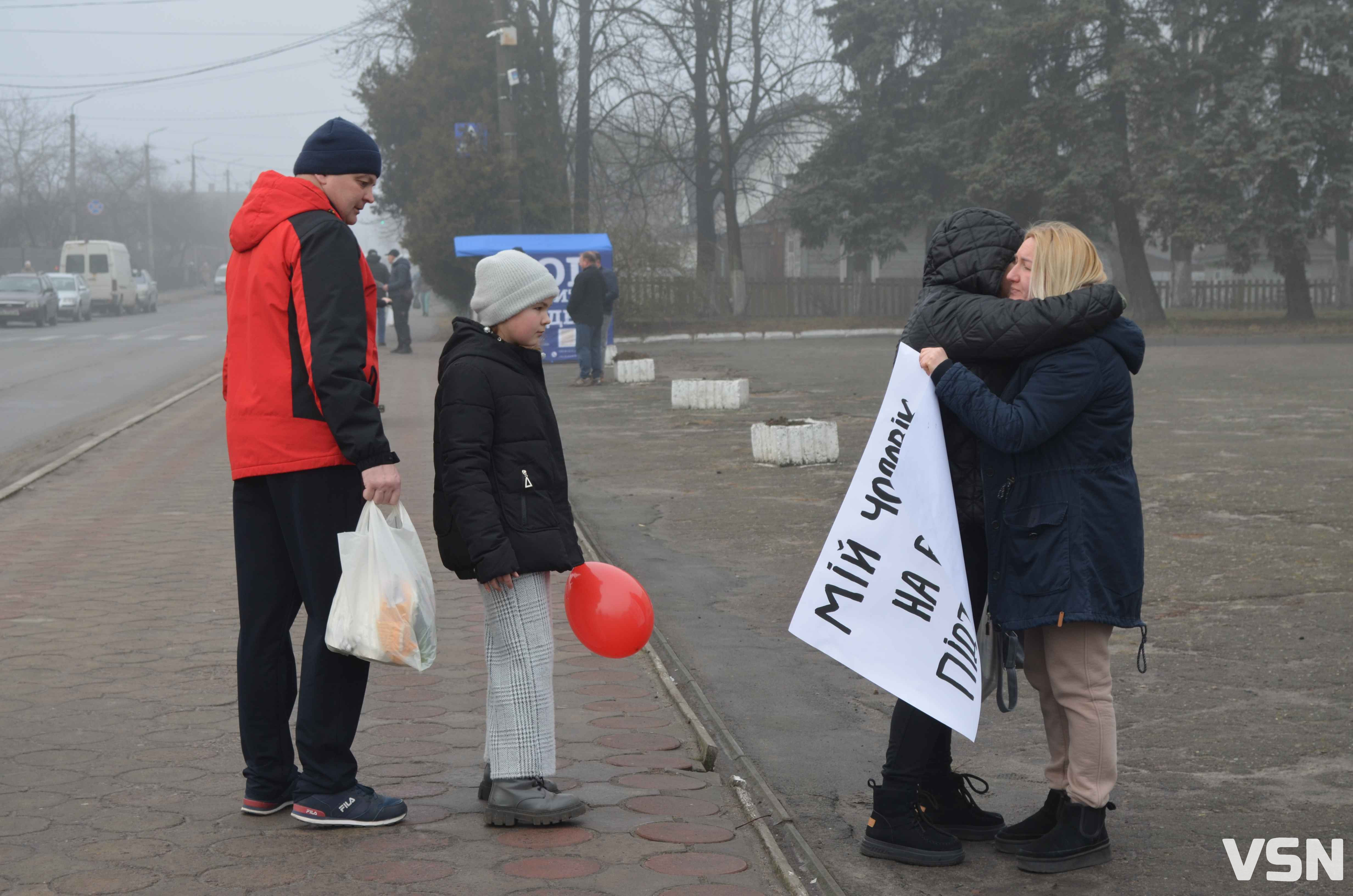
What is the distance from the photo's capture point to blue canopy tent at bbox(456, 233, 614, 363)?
2339 cm

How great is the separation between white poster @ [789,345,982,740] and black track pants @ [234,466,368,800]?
1.25 metres

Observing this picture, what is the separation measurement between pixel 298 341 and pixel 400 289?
24.1 metres

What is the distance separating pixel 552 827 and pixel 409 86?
3711 cm

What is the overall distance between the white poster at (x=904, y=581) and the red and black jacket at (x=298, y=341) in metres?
1.23

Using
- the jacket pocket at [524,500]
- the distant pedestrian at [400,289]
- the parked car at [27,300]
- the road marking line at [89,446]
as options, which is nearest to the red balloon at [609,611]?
the jacket pocket at [524,500]

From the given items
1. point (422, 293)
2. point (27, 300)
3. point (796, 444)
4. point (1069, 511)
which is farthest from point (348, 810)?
point (422, 293)

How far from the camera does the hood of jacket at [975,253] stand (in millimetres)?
3674

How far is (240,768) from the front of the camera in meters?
4.35

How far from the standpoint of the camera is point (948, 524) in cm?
364

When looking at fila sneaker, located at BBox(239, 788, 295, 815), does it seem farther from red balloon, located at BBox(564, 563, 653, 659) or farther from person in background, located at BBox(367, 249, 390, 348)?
person in background, located at BBox(367, 249, 390, 348)

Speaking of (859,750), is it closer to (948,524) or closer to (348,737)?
(948,524)

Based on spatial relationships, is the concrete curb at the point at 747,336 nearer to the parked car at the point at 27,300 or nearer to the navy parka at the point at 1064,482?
the parked car at the point at 27,300

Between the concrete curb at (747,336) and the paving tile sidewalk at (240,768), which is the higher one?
the concrete curb at (747,336)

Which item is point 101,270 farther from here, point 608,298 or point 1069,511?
point 1069,511
